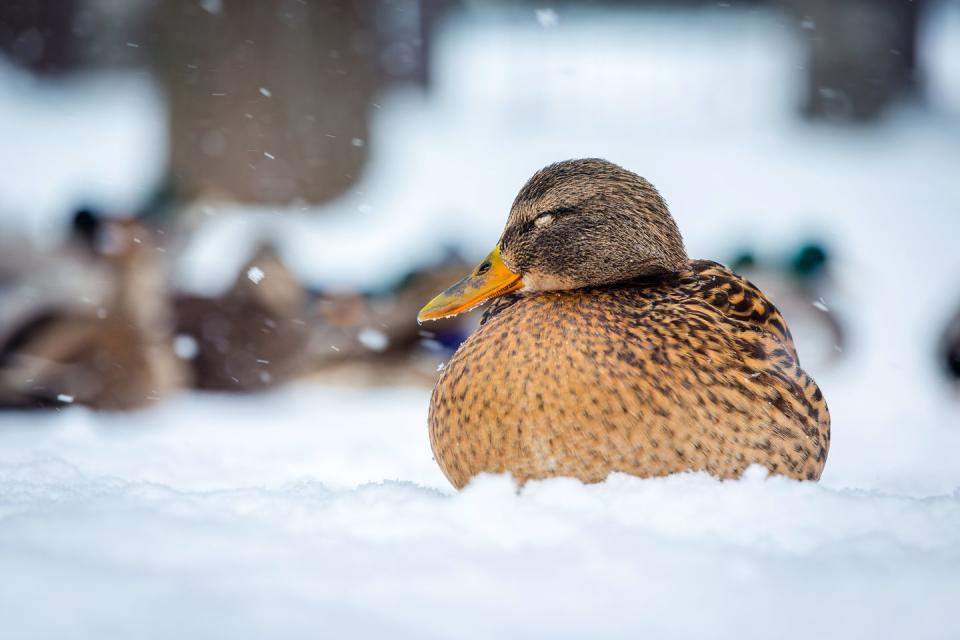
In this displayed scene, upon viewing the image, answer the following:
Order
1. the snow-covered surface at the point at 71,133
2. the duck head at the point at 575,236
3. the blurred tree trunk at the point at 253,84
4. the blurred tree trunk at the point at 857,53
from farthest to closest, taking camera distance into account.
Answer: the blurred tree trunk at the point at 857,53, the snow-covered surface at the point at 71,133, the blurred tree trunk at the point at 253,84, the duck head at the point at 575,236

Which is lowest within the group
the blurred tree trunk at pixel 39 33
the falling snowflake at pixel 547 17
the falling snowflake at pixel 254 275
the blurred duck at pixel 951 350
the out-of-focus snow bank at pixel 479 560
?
the blurred duck at pixel 951 350

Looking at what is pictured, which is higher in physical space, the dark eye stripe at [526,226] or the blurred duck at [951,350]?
the dark eye stripe at [526,226]

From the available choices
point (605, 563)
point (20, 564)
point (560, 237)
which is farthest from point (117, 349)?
point (605, 563)

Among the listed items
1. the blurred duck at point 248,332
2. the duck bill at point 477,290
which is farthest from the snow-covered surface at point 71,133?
the duck bill at point 477,290

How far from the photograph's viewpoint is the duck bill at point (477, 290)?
2.06 m

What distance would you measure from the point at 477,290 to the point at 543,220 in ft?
0.71

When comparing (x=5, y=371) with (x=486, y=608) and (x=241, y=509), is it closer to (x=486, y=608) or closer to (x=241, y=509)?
(x=241, y=509)

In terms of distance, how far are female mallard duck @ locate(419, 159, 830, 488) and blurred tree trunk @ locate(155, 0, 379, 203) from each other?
340 centimetres

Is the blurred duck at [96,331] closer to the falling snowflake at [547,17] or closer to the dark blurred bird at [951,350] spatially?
the dark blurred bird at [951,350]

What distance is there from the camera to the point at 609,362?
5.96 ft

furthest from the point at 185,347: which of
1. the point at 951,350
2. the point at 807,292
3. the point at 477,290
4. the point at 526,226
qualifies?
the point at 951,350

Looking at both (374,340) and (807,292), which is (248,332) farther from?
(807,292)

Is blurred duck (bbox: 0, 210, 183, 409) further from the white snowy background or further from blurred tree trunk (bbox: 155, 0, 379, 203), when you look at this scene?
blurred tree trunk (bbox: 155, 0, 379, 203)

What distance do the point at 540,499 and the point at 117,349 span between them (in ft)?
9.95
